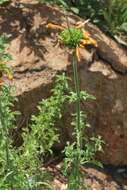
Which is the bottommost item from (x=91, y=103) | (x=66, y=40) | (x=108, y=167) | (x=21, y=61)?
(x=108, y=167)

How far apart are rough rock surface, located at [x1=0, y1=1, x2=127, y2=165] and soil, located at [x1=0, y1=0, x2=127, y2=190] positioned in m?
0.07

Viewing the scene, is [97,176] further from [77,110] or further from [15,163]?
[77,110]

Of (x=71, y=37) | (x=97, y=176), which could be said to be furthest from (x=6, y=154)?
(x=97, y=176)

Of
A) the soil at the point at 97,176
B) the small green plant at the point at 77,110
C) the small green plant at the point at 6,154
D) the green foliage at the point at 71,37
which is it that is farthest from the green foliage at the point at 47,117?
the green foliage at the point at 71,37

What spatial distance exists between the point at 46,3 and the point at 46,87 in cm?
79

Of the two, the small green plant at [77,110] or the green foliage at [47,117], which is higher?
the small green plant at [77,110]

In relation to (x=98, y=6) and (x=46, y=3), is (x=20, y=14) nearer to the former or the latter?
(x=46, y=3)

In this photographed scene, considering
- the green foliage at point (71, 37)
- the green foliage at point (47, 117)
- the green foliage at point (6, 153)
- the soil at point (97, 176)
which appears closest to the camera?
the green foliage at point (71, 37)

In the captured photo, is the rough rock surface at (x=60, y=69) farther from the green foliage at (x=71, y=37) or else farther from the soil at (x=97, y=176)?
the green foliage at (x=71, y=37)

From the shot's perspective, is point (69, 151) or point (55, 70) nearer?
point (69, 151)

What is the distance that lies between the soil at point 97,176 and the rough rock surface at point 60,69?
0.22ft

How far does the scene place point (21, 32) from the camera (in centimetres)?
432

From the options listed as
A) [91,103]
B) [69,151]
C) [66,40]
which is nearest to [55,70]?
[91,103]

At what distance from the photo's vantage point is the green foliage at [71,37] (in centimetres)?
228
